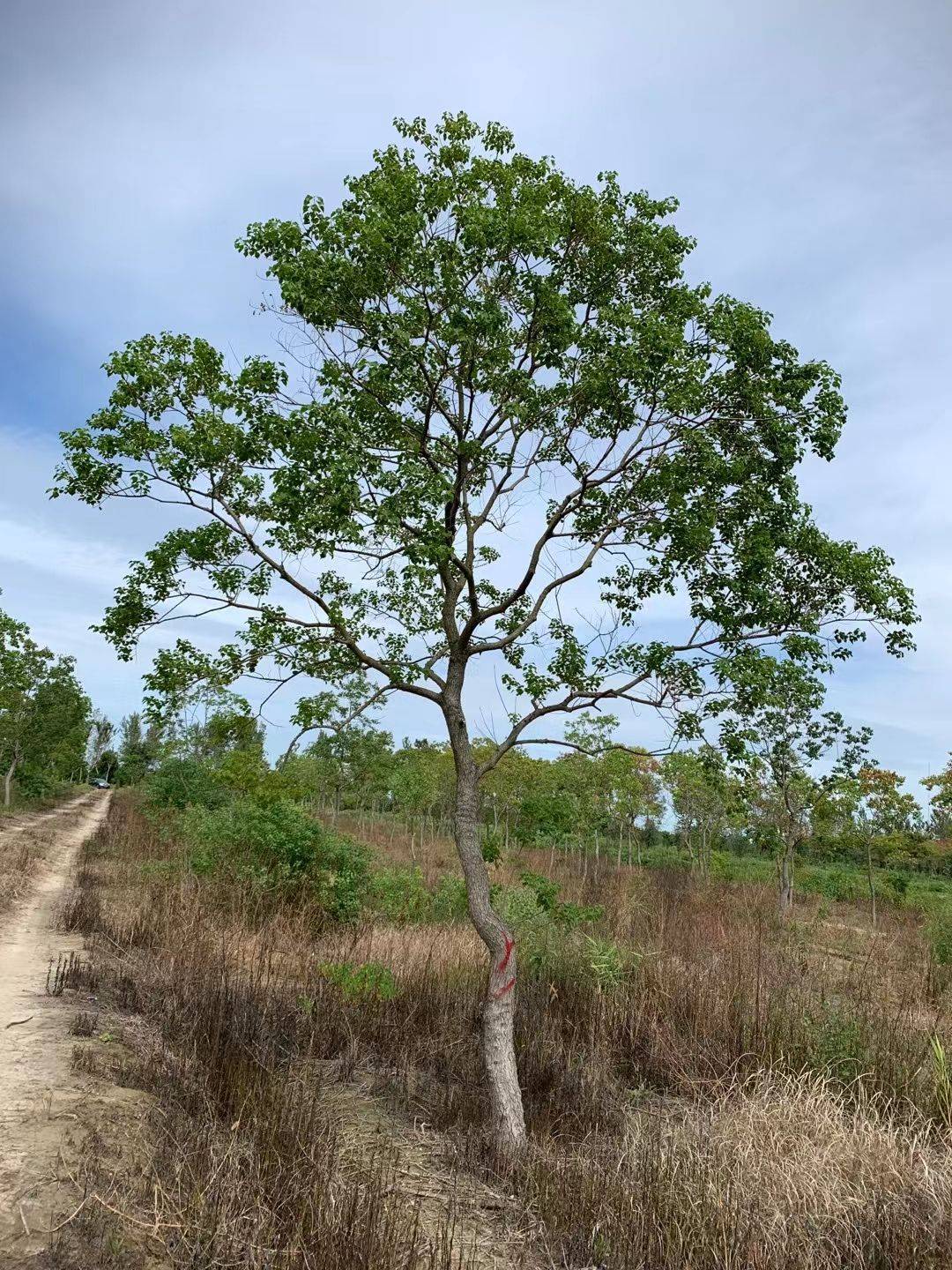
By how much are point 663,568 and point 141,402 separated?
4497 millimetres

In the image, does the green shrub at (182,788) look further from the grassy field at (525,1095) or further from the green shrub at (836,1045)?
the green shrub at (836,1045)

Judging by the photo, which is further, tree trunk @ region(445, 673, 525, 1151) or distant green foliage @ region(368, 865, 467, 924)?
distant green foliage @ region(368, 865, 467, 924)

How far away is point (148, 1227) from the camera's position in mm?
3982

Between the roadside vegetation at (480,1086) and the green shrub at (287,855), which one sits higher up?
the green shrub at (287,855)

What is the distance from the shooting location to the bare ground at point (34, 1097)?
4016mm

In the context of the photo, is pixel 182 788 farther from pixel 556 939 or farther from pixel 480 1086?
pixel 480 1086

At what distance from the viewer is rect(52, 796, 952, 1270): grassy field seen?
425 cm

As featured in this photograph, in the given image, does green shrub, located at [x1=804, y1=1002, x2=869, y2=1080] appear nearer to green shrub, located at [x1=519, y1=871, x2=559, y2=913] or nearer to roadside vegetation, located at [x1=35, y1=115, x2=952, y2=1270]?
roadside vegetation, located at [x1=35, y1=115, x2=952, y2=1270]

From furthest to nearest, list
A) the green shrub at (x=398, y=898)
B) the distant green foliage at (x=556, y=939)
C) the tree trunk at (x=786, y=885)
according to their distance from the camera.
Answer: the tree trunk at (x=786, y=885) → the green shrub at (x=398, y=898) → the distant green foliage at (x=556, y=939)

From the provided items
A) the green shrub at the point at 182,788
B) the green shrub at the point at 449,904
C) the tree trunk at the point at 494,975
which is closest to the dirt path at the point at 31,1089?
the tree trunk at the point at 494,975

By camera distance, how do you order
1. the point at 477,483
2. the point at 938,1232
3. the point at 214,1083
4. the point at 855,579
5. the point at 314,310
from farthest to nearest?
the point at 477,483 < the point at 314,310 < the point at 855,579 < the point at 214,1083 < the point at 938,1232

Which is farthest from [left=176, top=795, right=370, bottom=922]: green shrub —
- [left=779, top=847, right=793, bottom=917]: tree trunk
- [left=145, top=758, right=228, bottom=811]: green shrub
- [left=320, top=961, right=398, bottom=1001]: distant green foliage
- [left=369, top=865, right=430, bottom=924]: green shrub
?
[left=145, top=758, right=228, bottom=811]: green shrub

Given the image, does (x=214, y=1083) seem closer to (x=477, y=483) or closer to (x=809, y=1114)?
(x=809, y=1114)

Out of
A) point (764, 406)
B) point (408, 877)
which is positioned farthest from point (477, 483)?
point (408, 877)
